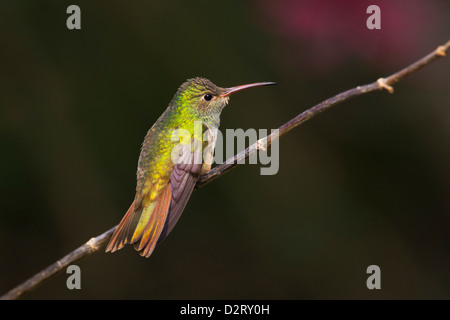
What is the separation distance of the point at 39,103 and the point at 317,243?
2911mm

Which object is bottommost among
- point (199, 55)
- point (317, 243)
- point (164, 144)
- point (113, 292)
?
point (113, 292)

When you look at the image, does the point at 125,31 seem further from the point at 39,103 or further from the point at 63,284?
the point at 63,284

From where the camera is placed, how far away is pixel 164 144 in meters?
2.65

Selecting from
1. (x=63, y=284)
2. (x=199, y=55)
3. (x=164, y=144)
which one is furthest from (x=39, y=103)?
(x=164, y=144)

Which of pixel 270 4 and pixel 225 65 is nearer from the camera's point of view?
pixel 270 4

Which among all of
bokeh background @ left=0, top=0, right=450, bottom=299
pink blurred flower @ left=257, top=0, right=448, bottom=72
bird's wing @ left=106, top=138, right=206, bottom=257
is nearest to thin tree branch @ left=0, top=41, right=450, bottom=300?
bird's wing @ left=106, top=138, right=206, bottom=257

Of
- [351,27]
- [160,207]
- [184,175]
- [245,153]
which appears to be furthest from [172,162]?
[351,27]

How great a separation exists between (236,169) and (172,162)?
8.89 ft

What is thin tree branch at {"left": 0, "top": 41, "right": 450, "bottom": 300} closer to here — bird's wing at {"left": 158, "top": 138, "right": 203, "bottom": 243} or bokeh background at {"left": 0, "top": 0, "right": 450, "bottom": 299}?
bird's wing at {"left": 158, "top": 138, "right": 203, "bottom": 243}

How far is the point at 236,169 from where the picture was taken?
5.29 m

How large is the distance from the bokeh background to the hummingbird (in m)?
1.42

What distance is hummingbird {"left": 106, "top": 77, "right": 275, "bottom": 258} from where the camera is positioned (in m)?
2.23

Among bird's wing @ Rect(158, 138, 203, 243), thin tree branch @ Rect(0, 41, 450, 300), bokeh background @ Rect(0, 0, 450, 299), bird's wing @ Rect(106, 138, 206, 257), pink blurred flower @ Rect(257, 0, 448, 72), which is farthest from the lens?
bokeh background @ Rect(0, 0, 450, 299)

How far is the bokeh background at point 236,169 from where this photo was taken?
15.0 feet
